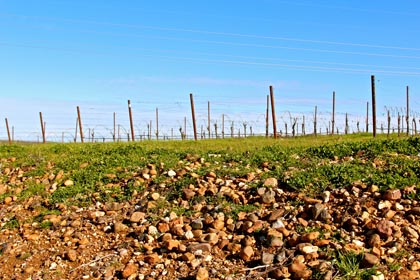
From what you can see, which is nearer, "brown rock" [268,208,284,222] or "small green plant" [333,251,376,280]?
"small green plant" [333,251,376,280]

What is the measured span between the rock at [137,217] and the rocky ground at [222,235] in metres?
0.01

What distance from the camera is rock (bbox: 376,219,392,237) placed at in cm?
472

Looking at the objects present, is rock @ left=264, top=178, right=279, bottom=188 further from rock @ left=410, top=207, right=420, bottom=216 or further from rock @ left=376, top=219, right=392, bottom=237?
rock @ left=410, top=207, right=420, bottom=216

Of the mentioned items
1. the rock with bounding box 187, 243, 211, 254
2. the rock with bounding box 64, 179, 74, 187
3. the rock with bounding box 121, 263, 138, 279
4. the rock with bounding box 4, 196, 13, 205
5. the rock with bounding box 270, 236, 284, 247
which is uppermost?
the rock with bounding box 64, 179, 74, 187

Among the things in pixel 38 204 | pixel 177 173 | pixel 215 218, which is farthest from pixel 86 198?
pixel 215 218

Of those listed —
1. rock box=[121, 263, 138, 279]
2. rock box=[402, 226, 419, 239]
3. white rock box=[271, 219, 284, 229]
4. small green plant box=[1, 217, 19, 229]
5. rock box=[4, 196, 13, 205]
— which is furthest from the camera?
rock box=[4, 196, 13, 205]

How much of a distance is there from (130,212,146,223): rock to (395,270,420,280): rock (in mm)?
3102

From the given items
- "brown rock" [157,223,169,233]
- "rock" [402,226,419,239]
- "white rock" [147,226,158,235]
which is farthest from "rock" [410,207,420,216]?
"white rock" [147,226,158,235]

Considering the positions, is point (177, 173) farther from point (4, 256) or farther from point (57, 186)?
point (4, 256)

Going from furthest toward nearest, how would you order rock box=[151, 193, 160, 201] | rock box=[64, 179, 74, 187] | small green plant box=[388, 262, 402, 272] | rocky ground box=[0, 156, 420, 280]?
rock box=[64, 179, 74, 187]
rock box=[151, 193, 160, 201]
rocky ground box=[0, 156, 420, 280]
small green plant box=[388, 262, 402, 272]

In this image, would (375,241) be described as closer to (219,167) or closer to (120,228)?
(120,228)

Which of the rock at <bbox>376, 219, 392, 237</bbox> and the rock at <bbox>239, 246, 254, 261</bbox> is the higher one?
the rock at <bbox>376, 219, 392, 237</bbox>

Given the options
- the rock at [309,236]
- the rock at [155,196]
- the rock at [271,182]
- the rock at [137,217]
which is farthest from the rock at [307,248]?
the rock at [155,196]

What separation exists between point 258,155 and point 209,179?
1.57 metres
